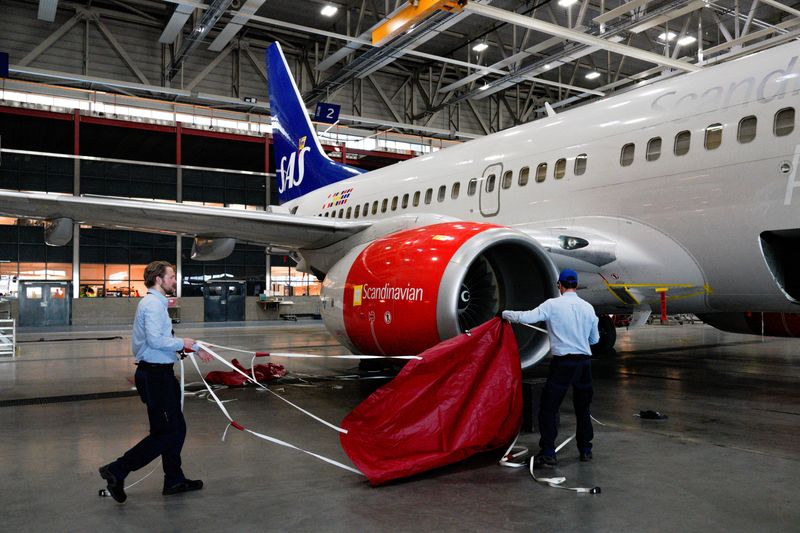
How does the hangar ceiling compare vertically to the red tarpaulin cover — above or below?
above

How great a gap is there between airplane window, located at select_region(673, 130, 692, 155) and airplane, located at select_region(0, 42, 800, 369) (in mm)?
13

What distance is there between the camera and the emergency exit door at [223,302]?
2573 centimetres

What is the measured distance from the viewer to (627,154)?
280 inches

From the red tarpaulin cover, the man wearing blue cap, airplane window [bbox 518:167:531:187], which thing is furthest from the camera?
airplane window [bbox 518:167:531:187]

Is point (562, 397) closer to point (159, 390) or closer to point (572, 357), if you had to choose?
point (572, 357)

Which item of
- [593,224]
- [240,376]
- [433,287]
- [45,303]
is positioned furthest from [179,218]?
[45,303]

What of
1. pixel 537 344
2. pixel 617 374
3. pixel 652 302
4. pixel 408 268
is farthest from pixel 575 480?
pixel 617 374

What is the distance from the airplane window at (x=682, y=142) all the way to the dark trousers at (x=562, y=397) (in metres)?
3.20

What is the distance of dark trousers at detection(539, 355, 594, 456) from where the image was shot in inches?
168

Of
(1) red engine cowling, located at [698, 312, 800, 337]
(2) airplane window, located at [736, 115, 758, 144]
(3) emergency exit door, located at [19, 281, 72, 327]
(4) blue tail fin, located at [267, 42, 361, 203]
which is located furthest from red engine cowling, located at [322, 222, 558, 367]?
(3) emergency exit door, located at [19, 281, 72, 327]

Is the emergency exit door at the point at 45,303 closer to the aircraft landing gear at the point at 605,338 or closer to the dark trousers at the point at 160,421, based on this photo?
the aircraft landing gear at the point at 605,338

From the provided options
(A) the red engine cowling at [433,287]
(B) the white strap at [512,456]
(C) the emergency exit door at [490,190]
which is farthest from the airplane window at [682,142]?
(B) the white strap at [512,456]

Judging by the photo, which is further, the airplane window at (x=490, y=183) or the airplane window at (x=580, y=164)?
the airplane window at (x=490, y=183)

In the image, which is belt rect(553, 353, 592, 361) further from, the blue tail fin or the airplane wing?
the blue tail fin
